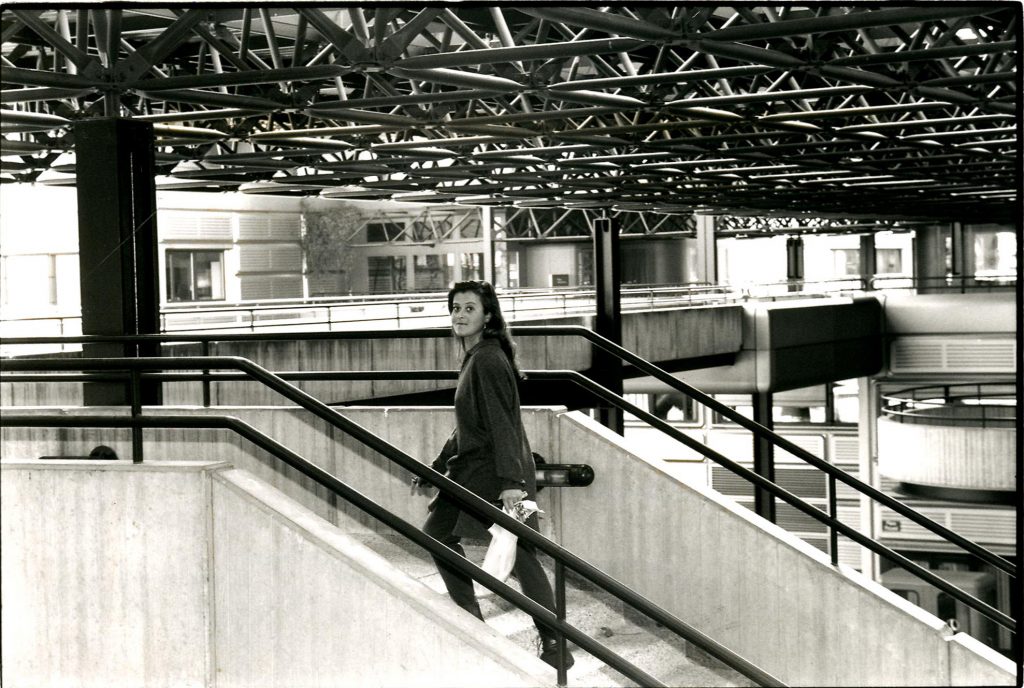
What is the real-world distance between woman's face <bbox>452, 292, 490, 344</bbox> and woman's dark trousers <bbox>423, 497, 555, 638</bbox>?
3.05ft

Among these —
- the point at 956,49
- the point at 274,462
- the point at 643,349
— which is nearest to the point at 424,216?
the point at 643,349

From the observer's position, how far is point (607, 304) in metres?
21.5

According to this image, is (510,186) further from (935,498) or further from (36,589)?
(36,589)

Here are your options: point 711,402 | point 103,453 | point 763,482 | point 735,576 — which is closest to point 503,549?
point 735,576

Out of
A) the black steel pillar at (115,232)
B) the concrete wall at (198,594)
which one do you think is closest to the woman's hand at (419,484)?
the concrete wall at (198,594)

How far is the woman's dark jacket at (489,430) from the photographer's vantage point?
21.4 ft

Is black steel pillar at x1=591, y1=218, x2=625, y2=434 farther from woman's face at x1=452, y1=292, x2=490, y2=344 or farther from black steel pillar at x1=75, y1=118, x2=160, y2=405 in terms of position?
woman's face at x1=452, y1=292, x2=490, y2=344

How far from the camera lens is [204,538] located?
6.64 m

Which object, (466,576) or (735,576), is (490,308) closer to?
(466,576)

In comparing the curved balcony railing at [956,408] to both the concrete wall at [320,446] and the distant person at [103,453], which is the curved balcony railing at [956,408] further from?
the distant person at [103,453]

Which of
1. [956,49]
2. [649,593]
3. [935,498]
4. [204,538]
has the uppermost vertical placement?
[956,49]

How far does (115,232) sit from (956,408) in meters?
23.2

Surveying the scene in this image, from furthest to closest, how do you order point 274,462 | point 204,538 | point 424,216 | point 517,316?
point 424,216
point 517,316
point 274,462
point 204,538

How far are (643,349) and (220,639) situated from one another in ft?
57.8
